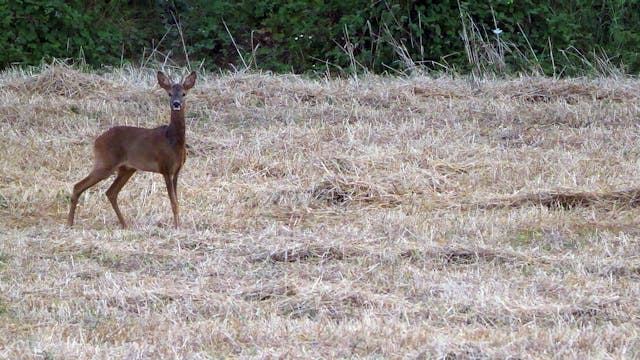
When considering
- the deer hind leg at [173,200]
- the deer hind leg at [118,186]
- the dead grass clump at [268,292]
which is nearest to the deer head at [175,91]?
the deer hind leg at [173,200]

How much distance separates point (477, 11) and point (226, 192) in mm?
8053

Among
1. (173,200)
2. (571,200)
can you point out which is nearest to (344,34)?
(571,200)

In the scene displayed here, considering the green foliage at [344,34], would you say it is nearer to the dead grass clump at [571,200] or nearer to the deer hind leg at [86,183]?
the dead grass clump at [571,200]

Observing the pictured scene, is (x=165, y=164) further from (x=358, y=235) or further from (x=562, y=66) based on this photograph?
(x=562, y=66)

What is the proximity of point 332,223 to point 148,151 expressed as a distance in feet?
5.00

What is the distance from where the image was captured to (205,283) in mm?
7957

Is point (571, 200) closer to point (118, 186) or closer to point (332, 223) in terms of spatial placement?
point (332, 223)

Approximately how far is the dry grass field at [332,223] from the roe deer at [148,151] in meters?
0.31

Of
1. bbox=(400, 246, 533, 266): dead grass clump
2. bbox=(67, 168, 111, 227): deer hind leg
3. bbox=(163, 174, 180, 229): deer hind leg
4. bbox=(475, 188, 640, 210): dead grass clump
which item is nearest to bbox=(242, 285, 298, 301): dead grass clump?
bbox=(400, 246, 533, 266): dead grass clump

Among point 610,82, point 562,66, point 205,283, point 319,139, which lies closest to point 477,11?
point 562,66

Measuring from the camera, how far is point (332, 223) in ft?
33.0

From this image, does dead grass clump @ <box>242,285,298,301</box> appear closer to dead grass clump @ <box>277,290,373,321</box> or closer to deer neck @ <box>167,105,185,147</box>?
dead grass clump @ <box>277,290,373,321</box>

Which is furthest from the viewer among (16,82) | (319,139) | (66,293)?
(16,82)

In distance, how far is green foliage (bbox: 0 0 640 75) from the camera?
17938 mm
